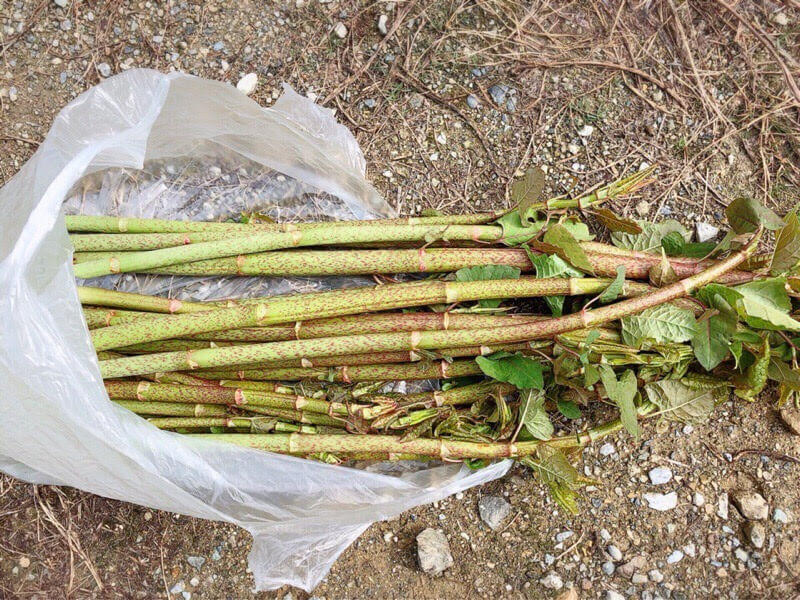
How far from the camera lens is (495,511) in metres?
1.72

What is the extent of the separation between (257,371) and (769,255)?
132 cm

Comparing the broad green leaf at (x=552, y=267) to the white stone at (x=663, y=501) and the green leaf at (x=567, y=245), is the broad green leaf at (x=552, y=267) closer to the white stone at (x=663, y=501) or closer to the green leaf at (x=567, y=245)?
the green leaf at (x=567, y=245)

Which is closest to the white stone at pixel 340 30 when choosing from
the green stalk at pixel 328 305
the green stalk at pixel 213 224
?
A: the green stalk at pixel 213 224

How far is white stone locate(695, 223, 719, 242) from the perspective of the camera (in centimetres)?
177

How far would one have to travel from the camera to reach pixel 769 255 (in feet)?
4.84

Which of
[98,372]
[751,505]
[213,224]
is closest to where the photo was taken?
[98,372]

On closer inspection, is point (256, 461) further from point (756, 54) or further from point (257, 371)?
point (756, 54)

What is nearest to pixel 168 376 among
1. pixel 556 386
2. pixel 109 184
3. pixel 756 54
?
pixel 109 184

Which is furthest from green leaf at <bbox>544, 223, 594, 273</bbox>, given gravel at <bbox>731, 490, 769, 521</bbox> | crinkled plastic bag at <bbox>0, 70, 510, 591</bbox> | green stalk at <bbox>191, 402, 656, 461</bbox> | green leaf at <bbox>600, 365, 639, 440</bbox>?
gravel at <bbox>731, 490, 769, 521</bbox>

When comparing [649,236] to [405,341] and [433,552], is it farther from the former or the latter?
[433,552]

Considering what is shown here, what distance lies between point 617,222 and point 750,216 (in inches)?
12.2

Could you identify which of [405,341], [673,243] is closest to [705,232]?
[673,243]

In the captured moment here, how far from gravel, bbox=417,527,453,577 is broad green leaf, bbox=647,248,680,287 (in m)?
0.92

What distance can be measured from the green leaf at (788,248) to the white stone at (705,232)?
34 cm
